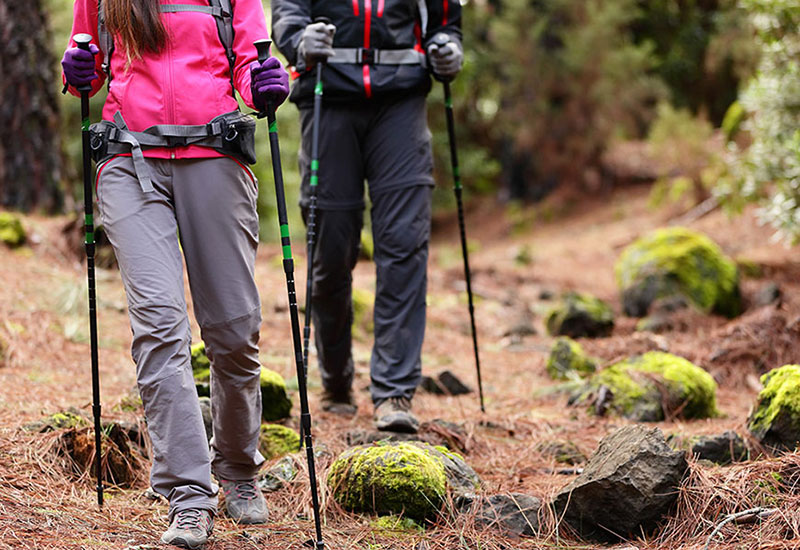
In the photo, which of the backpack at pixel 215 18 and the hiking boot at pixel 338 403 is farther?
the hiking boot at pixel 338 403

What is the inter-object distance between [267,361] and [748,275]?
6285 mm

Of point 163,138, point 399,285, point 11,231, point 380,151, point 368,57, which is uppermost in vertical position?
point 368,57

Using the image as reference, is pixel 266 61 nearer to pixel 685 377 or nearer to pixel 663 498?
pixel 663 498

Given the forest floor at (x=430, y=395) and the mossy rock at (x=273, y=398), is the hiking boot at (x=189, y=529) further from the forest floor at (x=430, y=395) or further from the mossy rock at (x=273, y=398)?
the mossy rock at (x=273, y=398)

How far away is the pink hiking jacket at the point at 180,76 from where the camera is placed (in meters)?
2.97

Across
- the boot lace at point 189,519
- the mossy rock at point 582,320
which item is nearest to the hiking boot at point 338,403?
the boot lace at point 189,519

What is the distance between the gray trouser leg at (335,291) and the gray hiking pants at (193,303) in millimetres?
1316

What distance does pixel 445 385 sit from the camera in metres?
5.52

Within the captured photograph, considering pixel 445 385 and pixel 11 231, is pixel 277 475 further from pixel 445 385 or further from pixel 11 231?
pixel 11 231

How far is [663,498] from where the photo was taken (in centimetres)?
299

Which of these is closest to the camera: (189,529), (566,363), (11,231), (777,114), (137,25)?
(189,529)

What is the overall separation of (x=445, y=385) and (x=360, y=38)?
235 cm

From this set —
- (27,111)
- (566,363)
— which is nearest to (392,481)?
(566,363)

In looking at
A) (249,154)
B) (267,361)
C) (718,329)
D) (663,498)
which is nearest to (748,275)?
(718,329)
